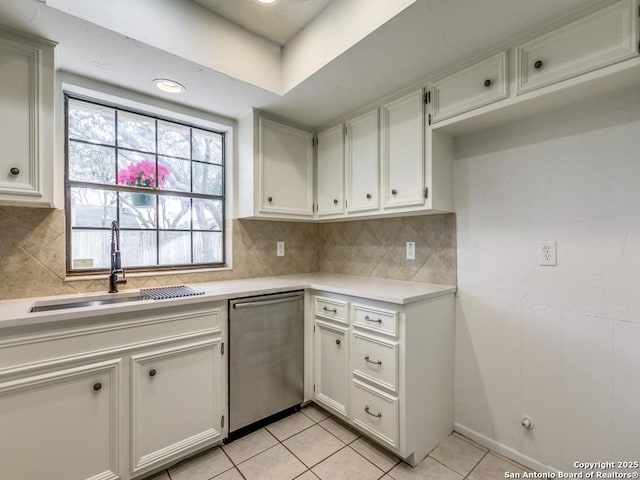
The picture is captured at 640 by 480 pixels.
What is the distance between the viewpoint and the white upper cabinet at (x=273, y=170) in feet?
7.51

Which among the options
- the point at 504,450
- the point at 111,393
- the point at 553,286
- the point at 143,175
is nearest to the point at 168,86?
the point at 143,175

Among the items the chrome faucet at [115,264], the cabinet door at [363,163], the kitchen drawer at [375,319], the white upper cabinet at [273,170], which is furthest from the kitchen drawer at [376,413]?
the chrome faucet at [115,264]

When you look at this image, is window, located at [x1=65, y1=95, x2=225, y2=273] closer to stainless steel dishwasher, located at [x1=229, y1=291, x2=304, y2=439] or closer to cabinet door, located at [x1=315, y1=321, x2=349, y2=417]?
stainless steel dishwasher, located at [x1=229, y1=291, x2=304, y2=439]

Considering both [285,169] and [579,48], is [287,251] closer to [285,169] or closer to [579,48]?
[285,169]

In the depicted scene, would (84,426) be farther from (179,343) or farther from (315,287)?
(315,287)

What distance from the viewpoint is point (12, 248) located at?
5.28 ft

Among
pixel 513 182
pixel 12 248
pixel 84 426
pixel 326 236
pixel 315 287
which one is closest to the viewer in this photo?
pixel 84 426

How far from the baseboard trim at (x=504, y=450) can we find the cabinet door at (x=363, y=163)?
155 cm


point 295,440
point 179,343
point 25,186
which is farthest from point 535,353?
point 25,186

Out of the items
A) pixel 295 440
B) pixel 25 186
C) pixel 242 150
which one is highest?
pixel 242 150

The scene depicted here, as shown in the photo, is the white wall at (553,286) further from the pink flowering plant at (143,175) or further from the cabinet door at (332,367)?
the pink flowering plant at (143,175)

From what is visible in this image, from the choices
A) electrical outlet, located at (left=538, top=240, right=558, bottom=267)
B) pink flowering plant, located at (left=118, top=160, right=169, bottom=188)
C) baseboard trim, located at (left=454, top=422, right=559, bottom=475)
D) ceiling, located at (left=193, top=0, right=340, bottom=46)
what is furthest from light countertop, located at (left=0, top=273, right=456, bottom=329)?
ceiling, located at (left=193, top=0, right=340, bottom=46)

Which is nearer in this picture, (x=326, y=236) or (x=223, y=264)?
(x=223, y=264)

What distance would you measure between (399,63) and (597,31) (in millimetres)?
835
